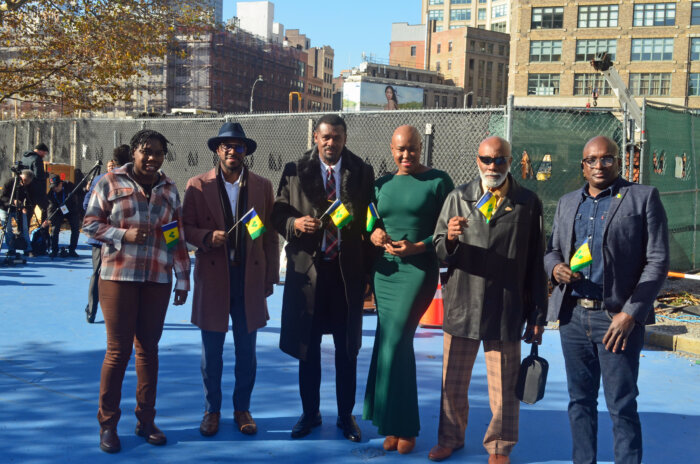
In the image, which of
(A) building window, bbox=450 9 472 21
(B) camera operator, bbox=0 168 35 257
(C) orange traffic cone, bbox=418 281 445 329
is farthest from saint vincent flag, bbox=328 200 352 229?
(A) building window, bbox=450 9 472 21

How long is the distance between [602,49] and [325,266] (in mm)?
81079

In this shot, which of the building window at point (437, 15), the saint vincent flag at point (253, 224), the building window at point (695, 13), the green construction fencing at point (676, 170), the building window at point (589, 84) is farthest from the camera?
the building window at point (437, 15)

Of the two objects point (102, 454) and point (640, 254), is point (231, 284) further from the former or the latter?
point (640, 254)

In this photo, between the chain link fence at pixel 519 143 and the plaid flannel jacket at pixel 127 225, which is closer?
the plaid flannel jacket at pixel 127 225

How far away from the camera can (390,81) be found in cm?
11906

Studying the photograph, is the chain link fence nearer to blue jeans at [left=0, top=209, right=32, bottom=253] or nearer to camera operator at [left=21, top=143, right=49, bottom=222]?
camera operator at [left=21, top=143, right=49, bottom=222]

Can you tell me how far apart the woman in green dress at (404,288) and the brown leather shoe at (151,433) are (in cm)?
140

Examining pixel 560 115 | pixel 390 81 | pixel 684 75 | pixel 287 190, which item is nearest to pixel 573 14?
pixel 684 75

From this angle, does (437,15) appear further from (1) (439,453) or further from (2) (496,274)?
(1) (439,453)

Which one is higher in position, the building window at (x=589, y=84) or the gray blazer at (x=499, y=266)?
the building window at (x=589, y=84)

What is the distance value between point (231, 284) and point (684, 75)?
256 ft

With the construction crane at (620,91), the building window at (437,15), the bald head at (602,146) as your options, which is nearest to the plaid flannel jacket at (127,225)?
the bald head at (602,146)

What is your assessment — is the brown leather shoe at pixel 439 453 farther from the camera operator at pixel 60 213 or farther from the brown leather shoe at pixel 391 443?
the camera operator at pixel 60 213

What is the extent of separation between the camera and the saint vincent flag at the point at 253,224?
473cm
